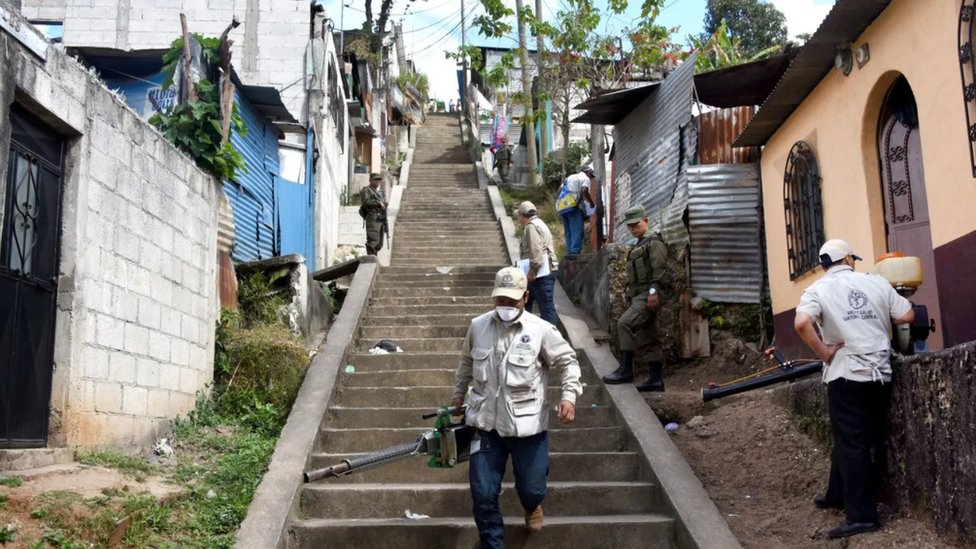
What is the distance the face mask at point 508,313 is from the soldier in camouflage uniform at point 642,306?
2.64m

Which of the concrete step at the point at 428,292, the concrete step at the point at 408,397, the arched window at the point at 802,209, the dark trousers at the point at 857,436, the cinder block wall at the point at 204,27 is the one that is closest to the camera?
the dark trousers at the point at 857,436

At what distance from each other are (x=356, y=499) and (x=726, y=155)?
665cm

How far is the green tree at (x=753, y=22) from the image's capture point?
3388 centimetres

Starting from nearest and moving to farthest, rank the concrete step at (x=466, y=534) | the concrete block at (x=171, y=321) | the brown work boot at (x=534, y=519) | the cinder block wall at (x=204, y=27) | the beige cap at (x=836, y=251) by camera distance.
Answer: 1. the beige cap at (x=836, y=251)
2. the brown work boot at (x=534, y=519)
3. the concrete step at (x=466, y=534)
4. the concrete block at (x=171, y=321)
5. the cinder block wall at (x=204, y=27)

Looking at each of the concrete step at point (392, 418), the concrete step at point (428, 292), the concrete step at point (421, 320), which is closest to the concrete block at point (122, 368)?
the concrete step at point (392, 418)

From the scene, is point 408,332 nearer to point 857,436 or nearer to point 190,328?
point 190,328

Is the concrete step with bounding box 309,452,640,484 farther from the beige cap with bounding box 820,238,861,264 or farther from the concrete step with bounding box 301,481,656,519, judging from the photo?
the beige cap with bounding box 820,238,861,264

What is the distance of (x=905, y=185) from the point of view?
21.8 ft

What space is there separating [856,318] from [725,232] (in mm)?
5284

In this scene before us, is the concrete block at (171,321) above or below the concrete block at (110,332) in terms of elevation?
above

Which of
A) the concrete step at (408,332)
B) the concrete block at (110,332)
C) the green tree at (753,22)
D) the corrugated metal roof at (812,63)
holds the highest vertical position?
the green tree at (753,22)

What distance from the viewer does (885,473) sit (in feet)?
14.7

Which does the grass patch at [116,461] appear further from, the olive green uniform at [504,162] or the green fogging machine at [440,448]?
the olive green uniform at [504,162]

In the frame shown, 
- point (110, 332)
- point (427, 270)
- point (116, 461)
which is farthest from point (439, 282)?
point (116, 461)
